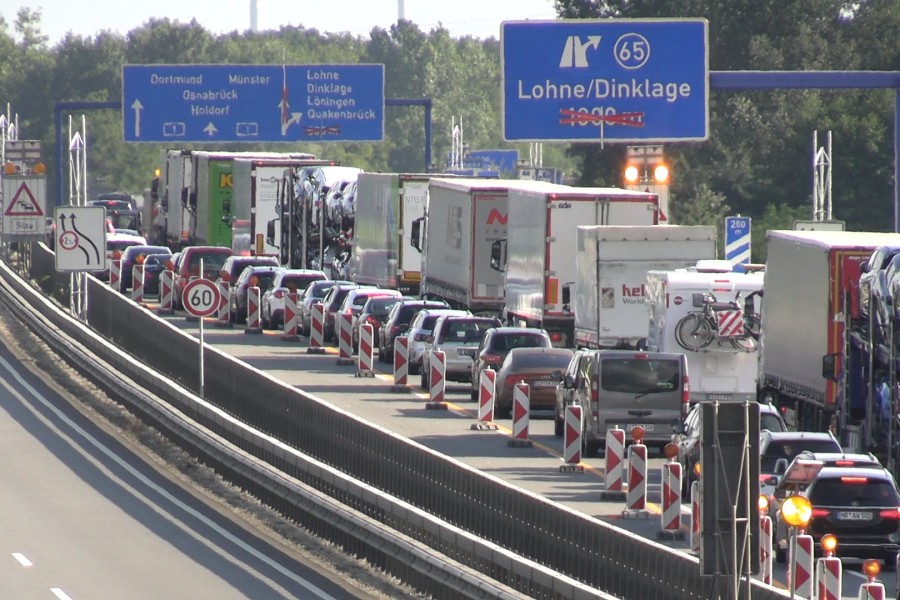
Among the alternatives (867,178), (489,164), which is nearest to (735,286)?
(867,178)

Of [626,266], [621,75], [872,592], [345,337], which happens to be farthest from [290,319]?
[872,592]

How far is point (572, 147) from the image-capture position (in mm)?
94875

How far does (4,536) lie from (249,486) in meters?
3.40

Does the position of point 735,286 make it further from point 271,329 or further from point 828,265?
point 271,329

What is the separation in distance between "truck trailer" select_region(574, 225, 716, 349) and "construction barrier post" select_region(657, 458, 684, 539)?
45.8 ft

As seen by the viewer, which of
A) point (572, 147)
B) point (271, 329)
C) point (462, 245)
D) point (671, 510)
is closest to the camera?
point (671, 510)

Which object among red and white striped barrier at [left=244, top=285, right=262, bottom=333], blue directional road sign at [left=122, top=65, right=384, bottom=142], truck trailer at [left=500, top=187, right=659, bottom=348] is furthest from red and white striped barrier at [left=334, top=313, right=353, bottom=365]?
blue directional road sign at [left=122, top=65, right=384, bottom=142]

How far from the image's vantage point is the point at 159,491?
93.9 feet

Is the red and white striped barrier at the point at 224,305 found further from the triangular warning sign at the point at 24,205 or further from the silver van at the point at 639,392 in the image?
the silver van at the point at 639,392

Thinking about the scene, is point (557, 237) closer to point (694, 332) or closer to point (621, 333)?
point (621, 333)

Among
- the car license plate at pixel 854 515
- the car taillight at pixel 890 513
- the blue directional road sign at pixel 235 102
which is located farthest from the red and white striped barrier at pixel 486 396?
the blue directional road sign at pixel 235 102

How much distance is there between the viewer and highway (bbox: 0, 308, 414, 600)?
21.3 metres

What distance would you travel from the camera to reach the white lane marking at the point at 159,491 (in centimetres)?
2177

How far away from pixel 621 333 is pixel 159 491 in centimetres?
1256
